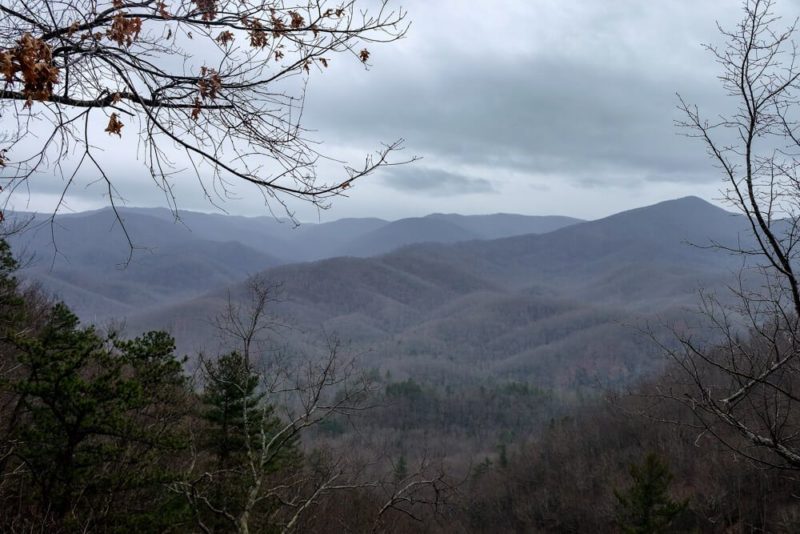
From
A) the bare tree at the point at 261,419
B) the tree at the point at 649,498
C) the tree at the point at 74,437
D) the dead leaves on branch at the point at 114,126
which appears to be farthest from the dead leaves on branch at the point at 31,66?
the tree at the point at 649,498

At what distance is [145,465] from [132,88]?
8.81 meters

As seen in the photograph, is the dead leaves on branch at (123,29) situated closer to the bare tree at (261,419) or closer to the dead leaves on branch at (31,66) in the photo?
the dead leaves on branch at (31,66)

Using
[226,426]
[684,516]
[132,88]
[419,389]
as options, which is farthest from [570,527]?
[419,389]

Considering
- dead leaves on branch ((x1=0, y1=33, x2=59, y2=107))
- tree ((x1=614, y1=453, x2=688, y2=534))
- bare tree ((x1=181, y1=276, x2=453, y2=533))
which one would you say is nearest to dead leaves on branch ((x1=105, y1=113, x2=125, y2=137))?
dead leaves on branch ((x1=0, y1=33, x2=59, y2=107))

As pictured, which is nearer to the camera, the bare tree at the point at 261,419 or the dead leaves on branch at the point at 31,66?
the dead leaves on branch at the point at 31,66

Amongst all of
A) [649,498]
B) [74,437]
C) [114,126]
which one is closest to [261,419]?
[74,437]

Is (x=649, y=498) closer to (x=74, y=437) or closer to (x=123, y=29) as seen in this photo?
(x=74, y=437)

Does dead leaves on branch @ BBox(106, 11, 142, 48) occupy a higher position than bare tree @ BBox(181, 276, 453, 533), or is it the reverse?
dead leaves on branch @ BBox(106, 11, 142, 48)

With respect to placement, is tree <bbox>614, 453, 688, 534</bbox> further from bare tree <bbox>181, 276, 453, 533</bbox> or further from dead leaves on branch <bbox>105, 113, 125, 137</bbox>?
dead leaves on branch <bbox>105, 113, 125, 137</bbox>

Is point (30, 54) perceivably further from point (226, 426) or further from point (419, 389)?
point (419, 389)

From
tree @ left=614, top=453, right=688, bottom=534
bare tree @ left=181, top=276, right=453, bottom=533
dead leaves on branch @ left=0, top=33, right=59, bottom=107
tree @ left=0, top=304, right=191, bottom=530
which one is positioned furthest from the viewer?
tree @ left=614, top=453, right=688, bottom=534

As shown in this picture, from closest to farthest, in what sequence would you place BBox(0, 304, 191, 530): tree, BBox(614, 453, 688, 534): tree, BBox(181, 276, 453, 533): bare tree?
BBox(181, 276, 453, 533): bare tree < BBox(0, 304, 191, 530): tree < BBox(614, 453, 688, 534): tree

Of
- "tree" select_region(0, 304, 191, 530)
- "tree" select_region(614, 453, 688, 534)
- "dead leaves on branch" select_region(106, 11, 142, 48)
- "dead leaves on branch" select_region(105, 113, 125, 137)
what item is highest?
"dead leaves on branch" select_region(106, 11, 142, 48)

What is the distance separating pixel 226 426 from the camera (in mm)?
13602
